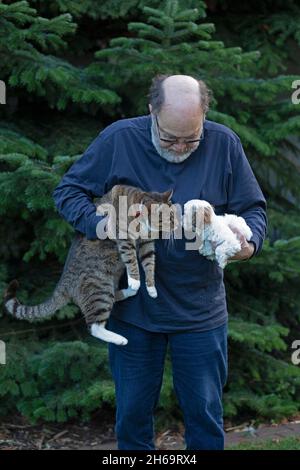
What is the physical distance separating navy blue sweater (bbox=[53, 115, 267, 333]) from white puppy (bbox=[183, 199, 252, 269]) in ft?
0.39

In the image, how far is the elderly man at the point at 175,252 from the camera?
3.43 metres

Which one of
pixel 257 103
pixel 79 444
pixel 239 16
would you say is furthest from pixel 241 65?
pixel 79 444

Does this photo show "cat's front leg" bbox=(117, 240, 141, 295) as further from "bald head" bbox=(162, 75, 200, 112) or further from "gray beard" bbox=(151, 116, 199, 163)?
"bald head" bbox=(162, 75, 200, 112)

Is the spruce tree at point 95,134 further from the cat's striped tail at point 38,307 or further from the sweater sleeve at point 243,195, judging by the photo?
the sweater sleeve at point 243,195

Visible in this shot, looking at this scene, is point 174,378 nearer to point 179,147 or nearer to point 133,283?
point 133,283

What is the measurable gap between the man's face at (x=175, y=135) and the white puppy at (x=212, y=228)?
0.73 feet

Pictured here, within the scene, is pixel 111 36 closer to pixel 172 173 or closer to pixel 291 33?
pixel 291 33

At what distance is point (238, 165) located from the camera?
3.54m

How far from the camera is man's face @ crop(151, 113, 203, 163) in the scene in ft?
10.8

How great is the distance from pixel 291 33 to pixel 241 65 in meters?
0.76

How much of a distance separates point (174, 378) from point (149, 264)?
59 centimetres

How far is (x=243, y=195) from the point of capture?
140 inches

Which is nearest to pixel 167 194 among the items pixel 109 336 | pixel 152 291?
pixel 152 291

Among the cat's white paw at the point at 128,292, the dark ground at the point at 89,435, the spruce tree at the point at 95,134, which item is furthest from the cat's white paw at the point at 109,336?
the dark ground at the point at 89,435
